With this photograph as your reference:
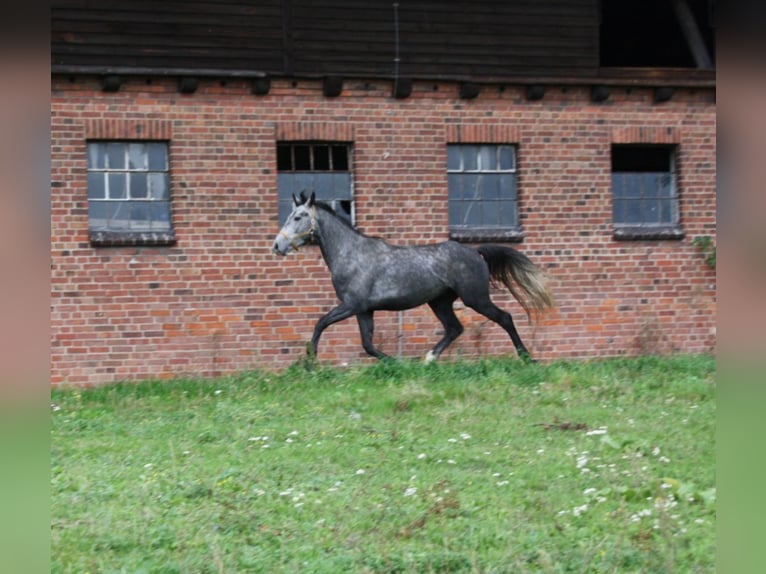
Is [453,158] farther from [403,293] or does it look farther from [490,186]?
[403,293]

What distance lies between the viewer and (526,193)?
12.8 metres

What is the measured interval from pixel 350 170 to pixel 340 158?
0.21m

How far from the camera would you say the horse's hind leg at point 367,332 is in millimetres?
10742

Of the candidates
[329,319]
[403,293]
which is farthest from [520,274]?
[329,319]

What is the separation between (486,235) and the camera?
41.2 ft

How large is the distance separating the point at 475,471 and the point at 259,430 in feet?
6.68

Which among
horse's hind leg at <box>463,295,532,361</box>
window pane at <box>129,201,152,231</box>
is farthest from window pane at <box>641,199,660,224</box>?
window pane at <box>129,201,152,231</box>

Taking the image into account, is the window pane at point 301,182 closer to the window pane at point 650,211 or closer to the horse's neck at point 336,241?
the horse's neck at point 336,241

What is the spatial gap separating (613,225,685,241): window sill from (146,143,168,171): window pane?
19.2 feet

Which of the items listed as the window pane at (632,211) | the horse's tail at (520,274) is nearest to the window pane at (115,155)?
the horse's tail at (520,274)

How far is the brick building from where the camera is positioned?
38.2 feet

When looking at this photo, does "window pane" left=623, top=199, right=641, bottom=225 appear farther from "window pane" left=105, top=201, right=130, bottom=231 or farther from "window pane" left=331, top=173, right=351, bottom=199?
"window pane" left=105, top=201, right=130, bottom=231
